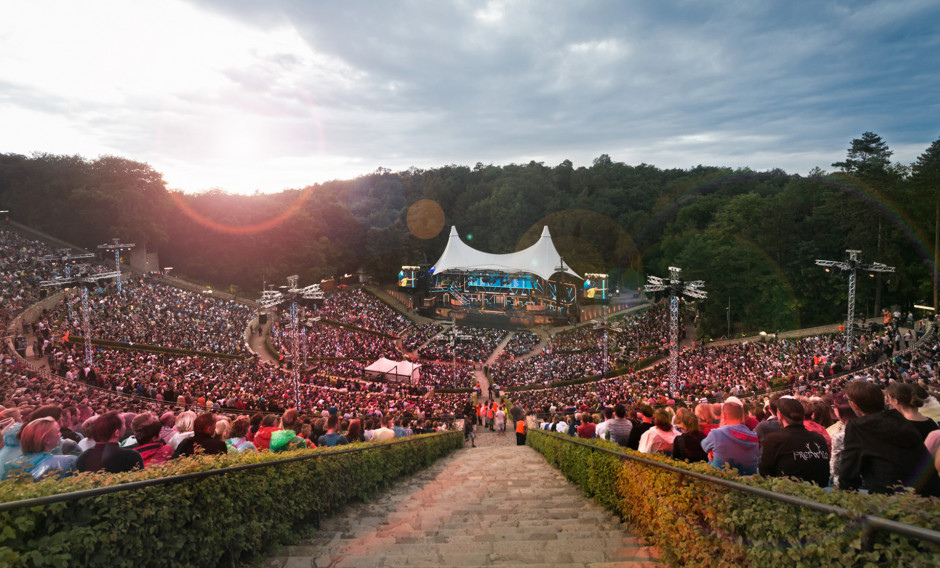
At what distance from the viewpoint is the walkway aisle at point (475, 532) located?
146 inches

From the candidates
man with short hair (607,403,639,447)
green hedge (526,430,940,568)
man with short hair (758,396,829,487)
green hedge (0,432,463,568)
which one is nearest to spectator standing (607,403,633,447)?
man with short hair (607,403,639,447)

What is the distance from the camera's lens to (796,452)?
3.17m

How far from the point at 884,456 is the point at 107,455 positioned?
4.71 metres

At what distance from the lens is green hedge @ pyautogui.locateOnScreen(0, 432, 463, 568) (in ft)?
7.45

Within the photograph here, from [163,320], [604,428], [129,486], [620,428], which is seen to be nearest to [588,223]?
[163,320]

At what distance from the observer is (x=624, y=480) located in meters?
4.71

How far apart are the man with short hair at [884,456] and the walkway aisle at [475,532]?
147 centimetres

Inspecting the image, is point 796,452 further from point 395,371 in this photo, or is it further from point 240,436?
point 395,371

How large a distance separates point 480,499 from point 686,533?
327 cm

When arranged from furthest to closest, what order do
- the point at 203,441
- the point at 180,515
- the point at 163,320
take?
the point at 163,320 → the point at 203,441 → the point at 180,515

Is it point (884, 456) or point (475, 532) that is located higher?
point (884, 456)

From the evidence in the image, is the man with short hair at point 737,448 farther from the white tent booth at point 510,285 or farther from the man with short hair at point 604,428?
the white tent booth at point 510,285

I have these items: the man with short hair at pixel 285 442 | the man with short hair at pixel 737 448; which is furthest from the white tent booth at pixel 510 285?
the man with short hair at pixel 737 448

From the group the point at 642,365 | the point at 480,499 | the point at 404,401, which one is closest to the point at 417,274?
the point at 642,365
